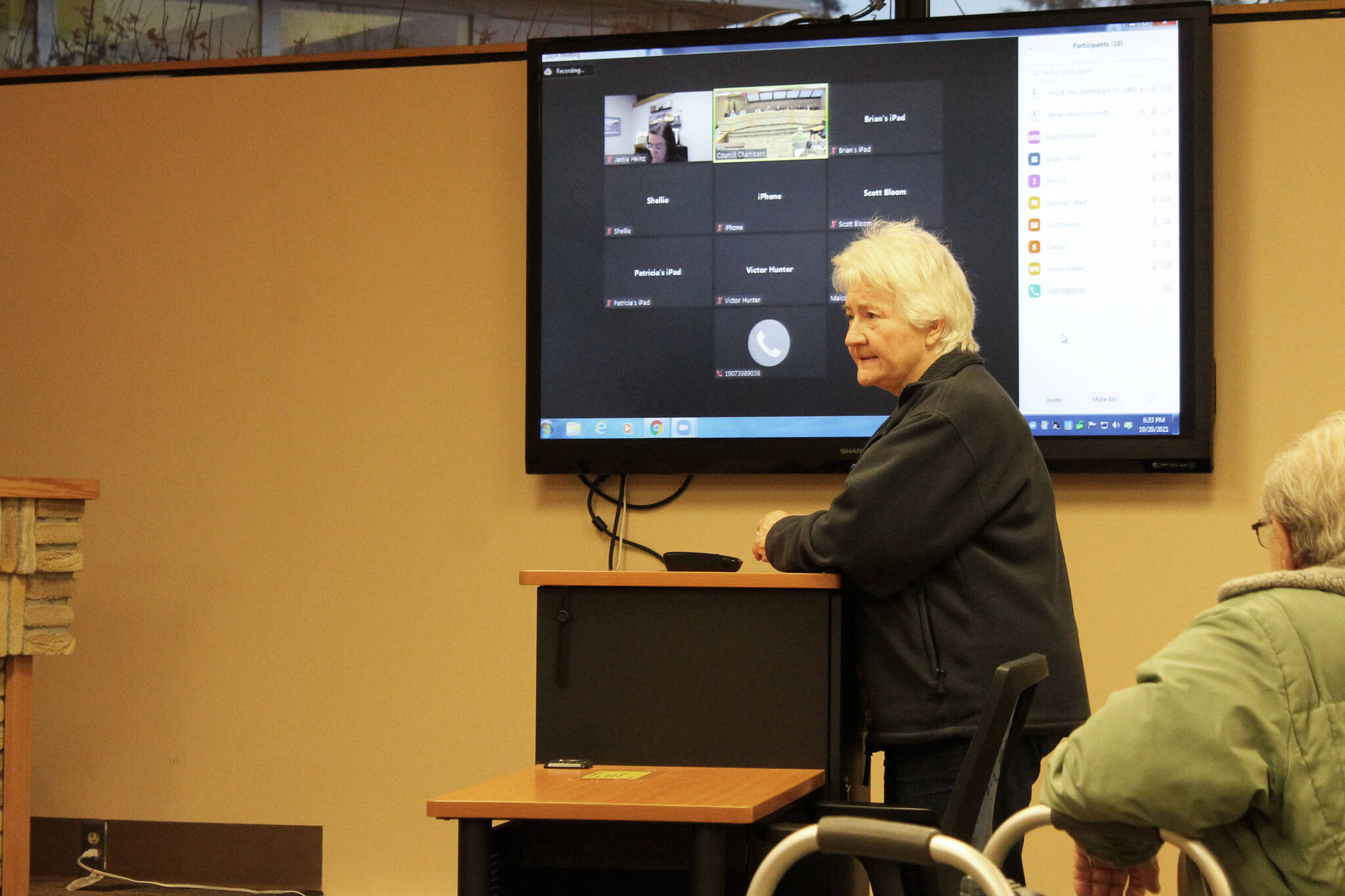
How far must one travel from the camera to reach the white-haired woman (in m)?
2.00

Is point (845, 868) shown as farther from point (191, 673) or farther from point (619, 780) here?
point (191, 673)

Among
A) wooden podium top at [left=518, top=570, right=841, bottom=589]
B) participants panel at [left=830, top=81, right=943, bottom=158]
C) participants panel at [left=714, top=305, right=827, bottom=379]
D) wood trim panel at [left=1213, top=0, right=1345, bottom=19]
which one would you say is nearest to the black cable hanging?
participants panel at [left=714, top=305, right=827, bottom=379]

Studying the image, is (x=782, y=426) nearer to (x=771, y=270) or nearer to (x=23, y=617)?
(x=771, y=270)

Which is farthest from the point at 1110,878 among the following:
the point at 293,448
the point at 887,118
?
the point at 293,448

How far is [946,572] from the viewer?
6.77 feet

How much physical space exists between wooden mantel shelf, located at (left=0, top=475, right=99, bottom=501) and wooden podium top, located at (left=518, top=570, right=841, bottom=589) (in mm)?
1505

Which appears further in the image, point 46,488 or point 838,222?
point 838,222

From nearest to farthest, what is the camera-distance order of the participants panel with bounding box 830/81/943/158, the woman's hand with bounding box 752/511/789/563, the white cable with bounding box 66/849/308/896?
the woman's hand with bounding box 752/511/789/563
the participants panel with bounding box 830/81/943/158
the white cable with bounding box 66/849/308/896

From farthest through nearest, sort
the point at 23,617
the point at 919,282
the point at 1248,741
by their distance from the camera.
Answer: the point at 23,617
the point at 919,282
the point at 1248,741

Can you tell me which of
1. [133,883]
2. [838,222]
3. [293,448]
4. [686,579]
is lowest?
[133,883]

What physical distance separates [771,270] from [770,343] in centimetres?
20

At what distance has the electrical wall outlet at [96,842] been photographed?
3.72 metres

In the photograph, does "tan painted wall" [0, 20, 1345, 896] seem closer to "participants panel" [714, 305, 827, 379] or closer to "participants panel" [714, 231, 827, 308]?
"participants panel" [714, 305, 827, 379]

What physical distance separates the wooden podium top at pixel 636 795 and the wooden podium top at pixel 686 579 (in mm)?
278
